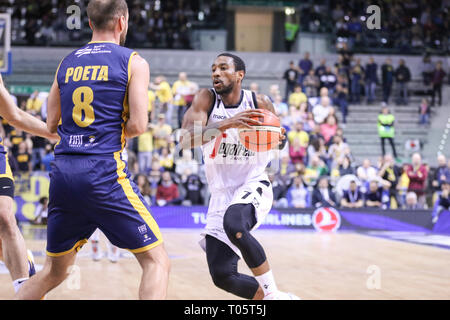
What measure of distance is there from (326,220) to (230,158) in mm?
9822

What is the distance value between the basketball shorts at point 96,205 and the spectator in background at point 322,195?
10.9 metres

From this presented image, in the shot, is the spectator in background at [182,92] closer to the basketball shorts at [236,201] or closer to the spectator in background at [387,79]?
the spectator in background at [387,79]

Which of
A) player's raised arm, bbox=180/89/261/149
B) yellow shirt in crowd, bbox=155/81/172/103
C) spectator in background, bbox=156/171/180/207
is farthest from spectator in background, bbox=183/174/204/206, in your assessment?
player's raised arm, bbox=180/89/261/149

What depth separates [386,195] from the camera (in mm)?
15078

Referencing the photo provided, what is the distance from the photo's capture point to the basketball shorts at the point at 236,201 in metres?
5.07

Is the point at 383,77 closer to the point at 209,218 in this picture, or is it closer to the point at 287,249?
the point at 287,249

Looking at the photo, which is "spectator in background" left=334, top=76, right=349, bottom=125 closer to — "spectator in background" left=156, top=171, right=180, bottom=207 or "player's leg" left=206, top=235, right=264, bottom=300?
"spectator in background" left=156, top=171, right=180, bottom=207

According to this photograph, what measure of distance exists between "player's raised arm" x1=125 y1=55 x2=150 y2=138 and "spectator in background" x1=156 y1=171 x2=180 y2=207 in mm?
10262

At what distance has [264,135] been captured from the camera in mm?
4988

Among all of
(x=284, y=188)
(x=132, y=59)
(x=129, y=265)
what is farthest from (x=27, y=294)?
(x=284, y=188)

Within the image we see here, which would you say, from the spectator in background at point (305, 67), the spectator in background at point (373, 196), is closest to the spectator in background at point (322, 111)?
the spectator in background at point (373, 196)

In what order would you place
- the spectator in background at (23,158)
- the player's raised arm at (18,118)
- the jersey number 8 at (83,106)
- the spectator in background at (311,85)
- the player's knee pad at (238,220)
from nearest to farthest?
1. the jersey number 8 at (83,106)
2. the player's raised arm at (18,118)
3. the player's knee pad at (238,220)
4. the spectator in background at (23,158)
5. the spectator in background at (311,85)

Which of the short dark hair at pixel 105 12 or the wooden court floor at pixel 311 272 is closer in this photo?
the short dark hair at pixel 105 12

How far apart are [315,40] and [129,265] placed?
1602cm
